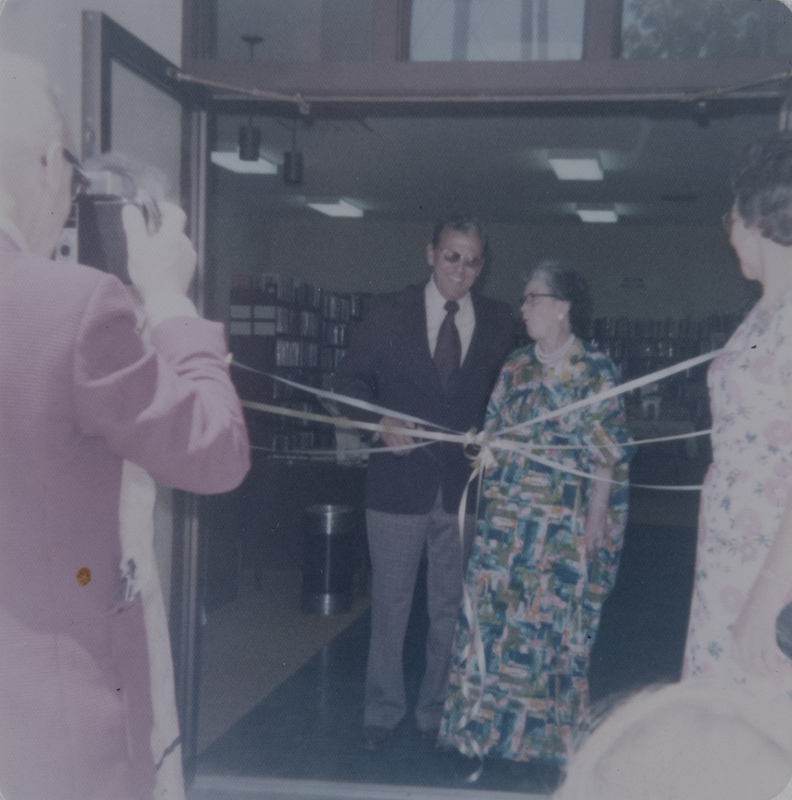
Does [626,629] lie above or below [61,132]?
below

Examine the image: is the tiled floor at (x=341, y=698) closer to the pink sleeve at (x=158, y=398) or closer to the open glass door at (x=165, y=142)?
the open glass door at (x=165, y=142)

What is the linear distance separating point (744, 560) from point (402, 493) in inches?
54.7

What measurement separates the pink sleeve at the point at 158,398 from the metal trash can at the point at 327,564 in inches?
149

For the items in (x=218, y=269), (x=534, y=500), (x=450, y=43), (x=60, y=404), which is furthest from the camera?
(x=218, y=269)

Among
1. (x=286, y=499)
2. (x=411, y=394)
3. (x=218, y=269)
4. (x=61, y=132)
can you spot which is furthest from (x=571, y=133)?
(x=61, y=132)

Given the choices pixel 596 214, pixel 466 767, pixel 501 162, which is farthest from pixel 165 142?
pixel 596 214

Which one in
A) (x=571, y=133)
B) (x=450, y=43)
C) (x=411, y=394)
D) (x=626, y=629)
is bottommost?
(x=626, y=629)

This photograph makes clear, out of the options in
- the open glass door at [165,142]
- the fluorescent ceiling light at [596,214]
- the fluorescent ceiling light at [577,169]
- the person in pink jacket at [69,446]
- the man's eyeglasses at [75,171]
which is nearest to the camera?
the person in pink jacket at [69,446]

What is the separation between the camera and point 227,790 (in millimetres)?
2568

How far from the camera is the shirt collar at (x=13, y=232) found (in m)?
0.98

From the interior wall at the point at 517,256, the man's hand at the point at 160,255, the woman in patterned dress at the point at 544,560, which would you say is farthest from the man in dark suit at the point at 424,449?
the interior wall at the point at 517,256

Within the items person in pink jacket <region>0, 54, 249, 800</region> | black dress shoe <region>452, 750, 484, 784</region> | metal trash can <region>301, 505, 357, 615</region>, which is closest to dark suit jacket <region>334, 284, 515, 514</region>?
black dress shoe <region>452, 750, 484, 784</region>

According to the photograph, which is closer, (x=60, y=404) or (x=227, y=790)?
(x=60, y=404)

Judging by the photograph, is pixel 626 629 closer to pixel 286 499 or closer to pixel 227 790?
pixel 286 499
